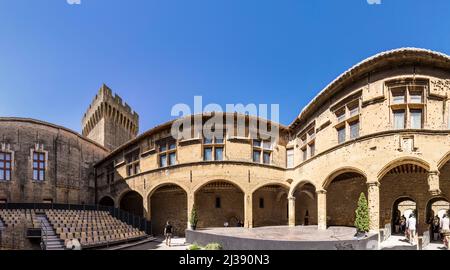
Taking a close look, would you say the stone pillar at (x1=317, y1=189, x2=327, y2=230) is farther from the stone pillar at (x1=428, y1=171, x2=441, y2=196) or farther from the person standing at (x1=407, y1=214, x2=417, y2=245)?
the stone pillar at (x1=428, y1=171, x2=441, y2=196)

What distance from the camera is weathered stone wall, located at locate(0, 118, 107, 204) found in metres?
21.1

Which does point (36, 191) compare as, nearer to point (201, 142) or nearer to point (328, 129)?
point (201, 142)

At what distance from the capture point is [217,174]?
17.7 meters

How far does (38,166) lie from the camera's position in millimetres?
22312

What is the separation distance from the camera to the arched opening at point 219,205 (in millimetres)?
19141

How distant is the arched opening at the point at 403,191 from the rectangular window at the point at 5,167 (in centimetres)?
2739

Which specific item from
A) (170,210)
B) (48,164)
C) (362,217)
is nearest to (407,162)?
Result: (362,217)

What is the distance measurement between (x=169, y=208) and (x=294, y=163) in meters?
10.7

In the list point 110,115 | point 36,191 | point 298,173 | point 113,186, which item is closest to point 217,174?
point 298,173

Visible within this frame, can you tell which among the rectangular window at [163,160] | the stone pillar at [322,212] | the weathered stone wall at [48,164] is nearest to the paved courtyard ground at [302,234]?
the stone pillar at [322,212]

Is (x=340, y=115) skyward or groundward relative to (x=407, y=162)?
skyward

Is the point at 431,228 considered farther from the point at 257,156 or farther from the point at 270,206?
the point at 257,156

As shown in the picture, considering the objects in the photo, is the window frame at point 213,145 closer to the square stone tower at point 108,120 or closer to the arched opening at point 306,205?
the arched opening at point 306,205

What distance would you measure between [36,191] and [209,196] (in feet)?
49.7
